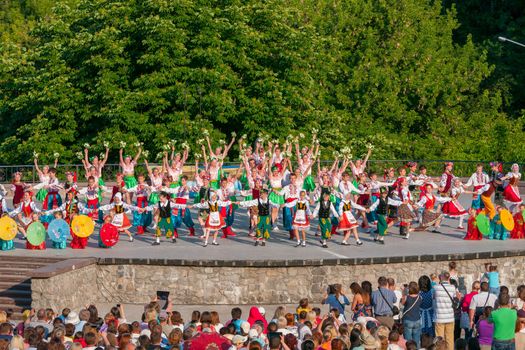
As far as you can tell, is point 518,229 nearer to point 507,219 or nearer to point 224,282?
point 507,219

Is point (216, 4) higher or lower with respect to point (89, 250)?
higher

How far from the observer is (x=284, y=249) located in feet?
99.1

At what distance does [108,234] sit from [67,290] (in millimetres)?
3234

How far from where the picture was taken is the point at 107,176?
43.3m

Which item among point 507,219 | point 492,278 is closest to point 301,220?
point 507,219

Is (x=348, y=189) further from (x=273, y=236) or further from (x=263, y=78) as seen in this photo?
(x=263, y=78)

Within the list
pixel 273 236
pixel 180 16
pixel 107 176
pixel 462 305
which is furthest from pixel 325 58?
pixel 462 305

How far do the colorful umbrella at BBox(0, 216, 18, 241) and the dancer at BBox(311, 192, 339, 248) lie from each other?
729 cm

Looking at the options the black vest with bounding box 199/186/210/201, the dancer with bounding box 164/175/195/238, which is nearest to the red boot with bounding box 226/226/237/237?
the dancer with bounding box 164/175/195/238

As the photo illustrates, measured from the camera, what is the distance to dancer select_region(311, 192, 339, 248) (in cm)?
3023

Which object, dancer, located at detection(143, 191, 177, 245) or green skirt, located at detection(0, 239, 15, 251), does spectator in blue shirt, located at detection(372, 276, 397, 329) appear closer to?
dancer, located at detection(143, 191, 177, 245)

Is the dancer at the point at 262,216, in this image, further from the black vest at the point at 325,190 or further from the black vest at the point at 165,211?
the black vest at the point at 165,211

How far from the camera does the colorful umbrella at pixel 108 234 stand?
98.6 feet

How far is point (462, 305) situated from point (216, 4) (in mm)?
29870
